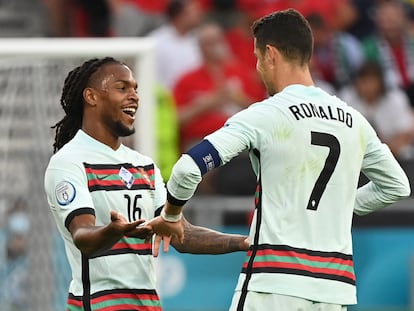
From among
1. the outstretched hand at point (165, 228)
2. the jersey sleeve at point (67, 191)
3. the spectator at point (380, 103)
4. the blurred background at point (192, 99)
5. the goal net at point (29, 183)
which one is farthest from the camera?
the spectator at point (380, 103)

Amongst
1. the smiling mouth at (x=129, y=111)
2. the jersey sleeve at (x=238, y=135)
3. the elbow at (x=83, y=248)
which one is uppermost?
the smiling mouth at (x=129, y=111)

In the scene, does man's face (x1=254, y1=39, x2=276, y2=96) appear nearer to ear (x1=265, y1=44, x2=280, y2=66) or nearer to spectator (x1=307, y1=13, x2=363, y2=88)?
ear (x1=265, y1=44, x2=280, y2=66)

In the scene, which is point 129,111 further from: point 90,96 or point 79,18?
point 79,18

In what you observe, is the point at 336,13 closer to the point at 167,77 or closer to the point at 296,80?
the point at 167,77

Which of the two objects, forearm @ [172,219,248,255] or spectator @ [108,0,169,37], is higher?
spectator @ [108,0,169,37]

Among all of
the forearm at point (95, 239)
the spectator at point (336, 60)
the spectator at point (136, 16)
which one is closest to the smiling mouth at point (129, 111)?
the forearm at point (95, 239)

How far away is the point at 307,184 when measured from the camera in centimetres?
554

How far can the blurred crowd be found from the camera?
→ 39.7ft

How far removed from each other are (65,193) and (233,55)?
759cm

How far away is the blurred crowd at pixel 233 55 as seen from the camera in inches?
476

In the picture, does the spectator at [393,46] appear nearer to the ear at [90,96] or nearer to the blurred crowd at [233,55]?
the blurred crowd at [233,55]

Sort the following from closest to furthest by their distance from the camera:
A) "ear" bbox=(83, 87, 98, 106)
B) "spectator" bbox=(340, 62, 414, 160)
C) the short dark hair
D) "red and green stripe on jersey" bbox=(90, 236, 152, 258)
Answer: the short dark hair, "red and green stripe on jersey" bbox=(90, 236, 152, 258), "ear" bbox=(83, 87, 98, 106), "spectator" bbox=(340, 62, 414, 160)

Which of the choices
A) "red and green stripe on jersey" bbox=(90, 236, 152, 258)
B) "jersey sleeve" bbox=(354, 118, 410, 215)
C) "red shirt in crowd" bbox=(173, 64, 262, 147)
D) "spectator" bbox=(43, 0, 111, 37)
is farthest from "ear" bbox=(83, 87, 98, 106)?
"spectator" bbox=(43, 0, 111, 37)

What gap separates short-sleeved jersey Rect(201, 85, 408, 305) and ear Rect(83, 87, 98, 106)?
77 centimetres
